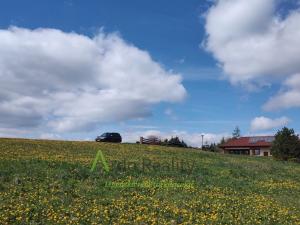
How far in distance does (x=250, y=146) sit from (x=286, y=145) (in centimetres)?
4540

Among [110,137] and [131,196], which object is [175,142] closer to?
[110,137]

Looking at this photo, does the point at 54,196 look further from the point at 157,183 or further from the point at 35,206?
the point at 157,183

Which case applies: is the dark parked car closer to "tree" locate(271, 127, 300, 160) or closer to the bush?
the bush

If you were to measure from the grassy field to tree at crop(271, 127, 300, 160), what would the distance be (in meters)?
31.0

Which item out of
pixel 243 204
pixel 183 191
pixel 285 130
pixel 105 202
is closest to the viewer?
pixel 105 202

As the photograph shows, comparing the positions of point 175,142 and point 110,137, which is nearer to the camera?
point 110,137

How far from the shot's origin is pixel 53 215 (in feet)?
44.6

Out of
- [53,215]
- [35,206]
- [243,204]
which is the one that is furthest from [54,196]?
[243,204]

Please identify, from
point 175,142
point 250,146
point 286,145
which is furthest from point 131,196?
point 250,146

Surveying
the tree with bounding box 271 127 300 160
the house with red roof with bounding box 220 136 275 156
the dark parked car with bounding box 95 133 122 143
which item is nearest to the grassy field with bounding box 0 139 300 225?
the tree with bounding box 271 127 300 160

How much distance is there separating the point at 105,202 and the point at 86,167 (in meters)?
7.69

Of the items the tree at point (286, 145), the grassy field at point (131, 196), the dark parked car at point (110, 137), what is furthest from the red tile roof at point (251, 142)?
the grassy field at point (131, 196)

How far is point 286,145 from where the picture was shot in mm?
56344

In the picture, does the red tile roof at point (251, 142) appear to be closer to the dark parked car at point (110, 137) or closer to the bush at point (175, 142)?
the bush at point (175, 142)
